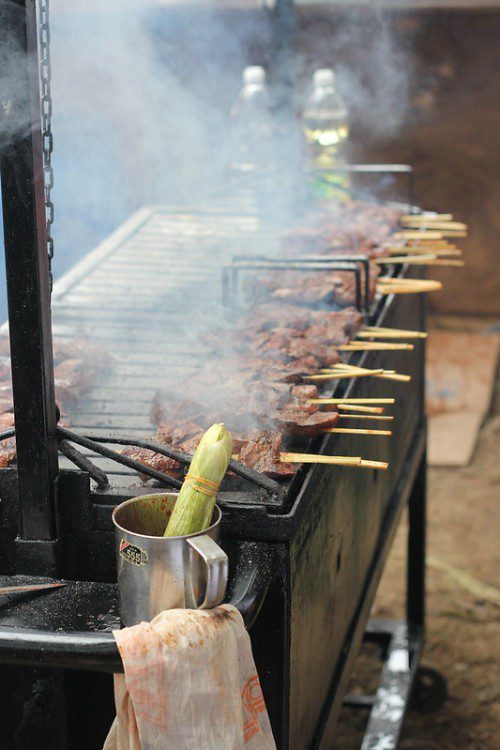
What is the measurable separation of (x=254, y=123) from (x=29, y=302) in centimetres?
491

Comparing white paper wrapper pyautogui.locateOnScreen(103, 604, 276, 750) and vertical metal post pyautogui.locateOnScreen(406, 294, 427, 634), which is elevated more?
white paper wrapper pyautogui.locateOnScreen(103, 604, 276, 750)

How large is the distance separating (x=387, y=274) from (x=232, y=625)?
9.85 feet

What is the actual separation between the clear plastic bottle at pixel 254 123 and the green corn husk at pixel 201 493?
4.82 meters

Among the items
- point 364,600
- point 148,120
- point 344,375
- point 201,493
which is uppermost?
point 148,120

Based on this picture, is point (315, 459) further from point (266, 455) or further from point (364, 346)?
point (364, 346)

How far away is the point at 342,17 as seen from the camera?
9953 mm

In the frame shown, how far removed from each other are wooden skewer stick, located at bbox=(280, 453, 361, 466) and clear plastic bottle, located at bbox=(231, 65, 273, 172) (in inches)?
177

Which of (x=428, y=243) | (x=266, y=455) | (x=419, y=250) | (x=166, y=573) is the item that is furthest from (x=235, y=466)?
(x=428, y=243)

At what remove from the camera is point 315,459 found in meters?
2.72

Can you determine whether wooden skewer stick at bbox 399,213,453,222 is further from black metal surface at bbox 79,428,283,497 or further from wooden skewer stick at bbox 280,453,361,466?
black metal surface at bbox 79,428,283,497

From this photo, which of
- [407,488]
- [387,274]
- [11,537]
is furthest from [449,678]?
[11,537]

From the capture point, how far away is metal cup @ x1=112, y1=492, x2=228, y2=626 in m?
2.19

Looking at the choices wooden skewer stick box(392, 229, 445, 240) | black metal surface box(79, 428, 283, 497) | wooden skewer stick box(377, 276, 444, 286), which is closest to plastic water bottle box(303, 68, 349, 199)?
wooden skewer stick box(392, 229, 445, 240)

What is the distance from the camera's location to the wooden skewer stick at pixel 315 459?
2.69 meters
